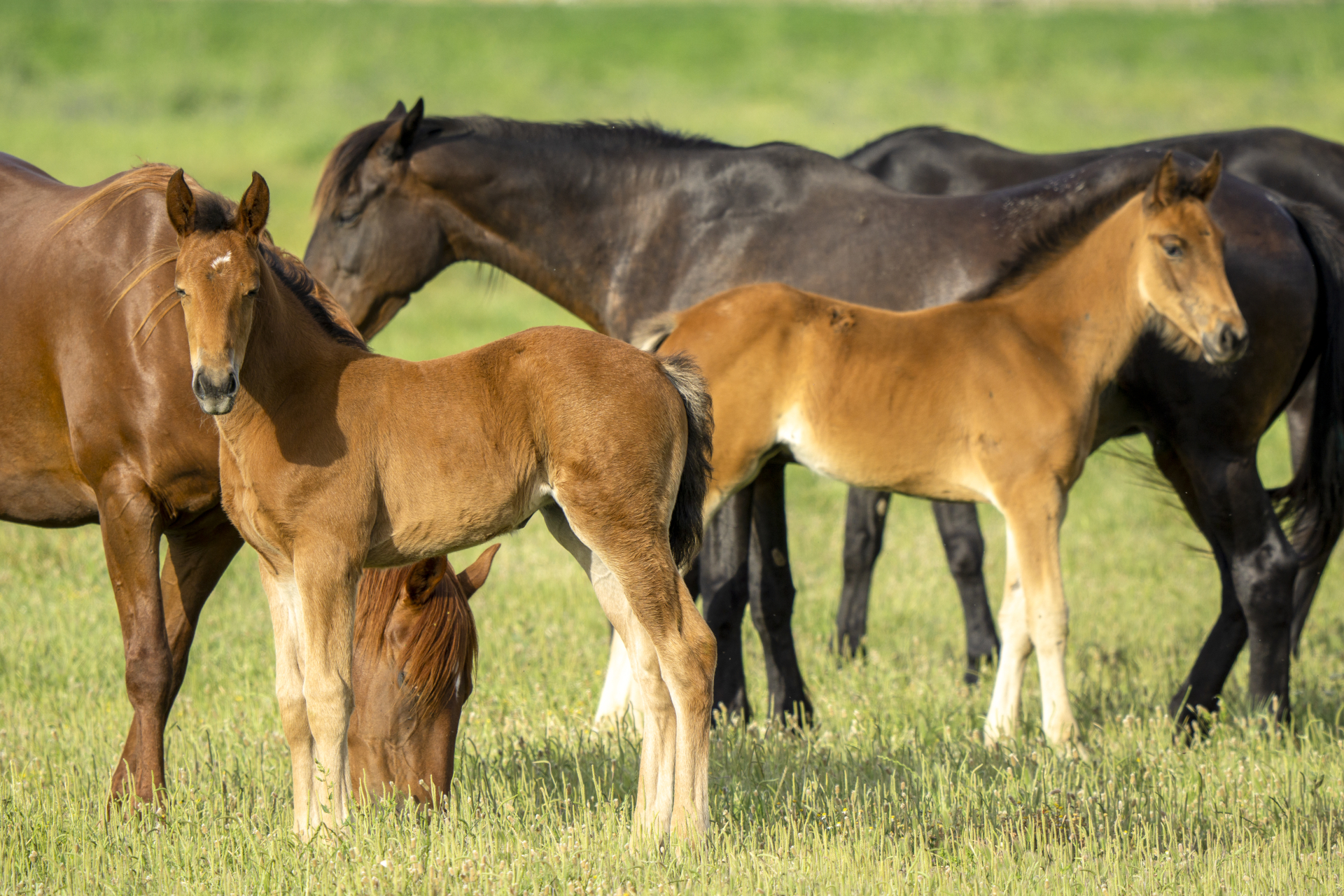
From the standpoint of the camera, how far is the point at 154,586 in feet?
11.5

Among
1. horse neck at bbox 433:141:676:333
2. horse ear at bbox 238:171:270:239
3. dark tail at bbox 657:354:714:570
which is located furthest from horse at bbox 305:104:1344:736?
horse ear at bbox 238:171:270:239

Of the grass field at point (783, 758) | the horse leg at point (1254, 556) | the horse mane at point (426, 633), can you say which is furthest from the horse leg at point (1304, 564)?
the horse mane at point (426, 633)

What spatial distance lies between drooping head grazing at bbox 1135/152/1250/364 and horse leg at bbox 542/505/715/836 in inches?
87.9

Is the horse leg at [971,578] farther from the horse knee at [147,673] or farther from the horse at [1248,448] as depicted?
the horse knee at [147,673]

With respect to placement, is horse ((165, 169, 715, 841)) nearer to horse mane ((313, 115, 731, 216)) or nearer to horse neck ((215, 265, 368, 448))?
horse neck ((215, 265, 368, 448))

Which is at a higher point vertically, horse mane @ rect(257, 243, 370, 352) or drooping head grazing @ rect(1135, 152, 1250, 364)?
drooping head grazing @ rect(1135, 152, 1250, 364)

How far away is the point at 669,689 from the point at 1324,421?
350cm

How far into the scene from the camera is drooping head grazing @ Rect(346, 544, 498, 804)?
3.48 m

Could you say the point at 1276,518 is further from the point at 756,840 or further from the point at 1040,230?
the point at 756,840

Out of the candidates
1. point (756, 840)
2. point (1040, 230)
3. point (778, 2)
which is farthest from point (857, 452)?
point (778, 2)

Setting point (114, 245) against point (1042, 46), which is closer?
point (114, 245)

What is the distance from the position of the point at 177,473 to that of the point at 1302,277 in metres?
4.27

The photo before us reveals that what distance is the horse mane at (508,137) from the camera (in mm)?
5488

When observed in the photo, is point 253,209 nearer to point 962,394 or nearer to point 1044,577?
point 962,394
